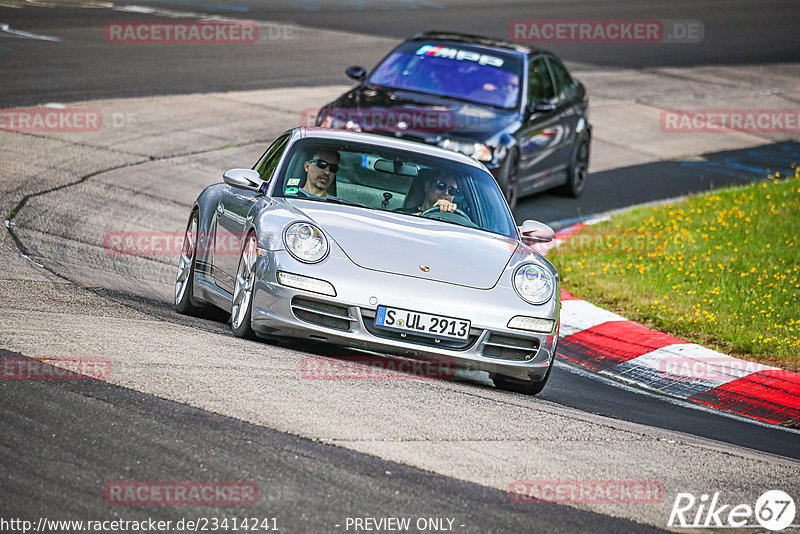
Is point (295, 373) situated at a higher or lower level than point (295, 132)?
lower

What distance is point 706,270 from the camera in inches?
451

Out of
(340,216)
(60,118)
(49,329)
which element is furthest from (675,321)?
(60,118)

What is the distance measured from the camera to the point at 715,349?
30.7 ft

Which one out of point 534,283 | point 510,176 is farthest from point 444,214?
point 510,176

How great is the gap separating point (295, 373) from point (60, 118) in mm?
9364

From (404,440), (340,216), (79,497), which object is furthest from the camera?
(340,216)

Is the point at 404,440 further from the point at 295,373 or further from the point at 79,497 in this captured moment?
the point at 79,497

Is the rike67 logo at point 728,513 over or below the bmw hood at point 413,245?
below

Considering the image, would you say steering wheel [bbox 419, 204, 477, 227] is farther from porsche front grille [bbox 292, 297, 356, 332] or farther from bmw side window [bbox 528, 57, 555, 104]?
bmw side window [bbox 528, 57, 555, 104]

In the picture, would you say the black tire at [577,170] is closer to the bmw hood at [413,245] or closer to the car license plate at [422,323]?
the bmw hood at [413,245]

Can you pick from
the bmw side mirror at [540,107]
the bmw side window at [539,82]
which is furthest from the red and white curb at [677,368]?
the bmw side window at [539,82]

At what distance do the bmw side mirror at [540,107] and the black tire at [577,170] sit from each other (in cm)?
138

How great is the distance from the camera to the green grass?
31.9 ft

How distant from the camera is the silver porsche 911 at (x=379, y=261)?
6.69m
